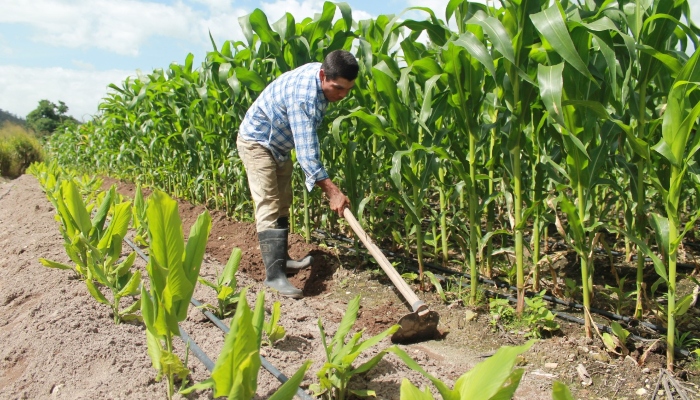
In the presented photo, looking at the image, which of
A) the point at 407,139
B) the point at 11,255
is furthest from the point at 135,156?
the point at 407,139

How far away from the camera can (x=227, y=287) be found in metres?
2.69

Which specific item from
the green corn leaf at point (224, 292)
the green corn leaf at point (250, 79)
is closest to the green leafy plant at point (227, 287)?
the green corn leaf at point (224, 292)

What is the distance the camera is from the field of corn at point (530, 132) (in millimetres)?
2400

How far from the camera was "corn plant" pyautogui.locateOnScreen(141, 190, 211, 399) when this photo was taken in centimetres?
152

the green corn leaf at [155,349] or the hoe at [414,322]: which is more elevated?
the green corn leaf at [155,349]

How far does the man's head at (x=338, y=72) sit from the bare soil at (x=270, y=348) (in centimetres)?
142

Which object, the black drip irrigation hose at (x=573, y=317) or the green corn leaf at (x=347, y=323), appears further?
the black drip irrigation hose at (x=573, y=317)

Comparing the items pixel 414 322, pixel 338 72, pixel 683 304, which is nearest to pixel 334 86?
pixel 338 72

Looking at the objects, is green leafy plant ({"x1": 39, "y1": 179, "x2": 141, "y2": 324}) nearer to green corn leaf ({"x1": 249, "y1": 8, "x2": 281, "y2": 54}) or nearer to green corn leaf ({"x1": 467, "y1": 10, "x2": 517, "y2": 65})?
green corn leaf ({"x1": 467, "y1": 10, "x2": 517, "y2": 65})

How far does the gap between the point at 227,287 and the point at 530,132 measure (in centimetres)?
240

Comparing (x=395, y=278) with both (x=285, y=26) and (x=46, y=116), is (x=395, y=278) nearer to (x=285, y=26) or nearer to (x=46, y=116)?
(x=285, y=26)

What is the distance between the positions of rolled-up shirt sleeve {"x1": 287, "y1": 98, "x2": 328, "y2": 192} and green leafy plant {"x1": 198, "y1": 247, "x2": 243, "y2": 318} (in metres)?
0.88

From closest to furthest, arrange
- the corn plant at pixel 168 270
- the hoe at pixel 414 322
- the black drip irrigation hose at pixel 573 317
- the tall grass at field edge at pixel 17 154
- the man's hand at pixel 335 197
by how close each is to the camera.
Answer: the corn plant at pixel 168 270, the black drip irrigation hose at pixel 573 317, the hoe at pixel 414 322, the man's hand at pixel 335 197, the tall grass at field edge at pixel 17 154

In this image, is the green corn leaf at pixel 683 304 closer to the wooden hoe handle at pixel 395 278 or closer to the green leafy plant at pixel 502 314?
the green leafy plant at pixel 502 314
